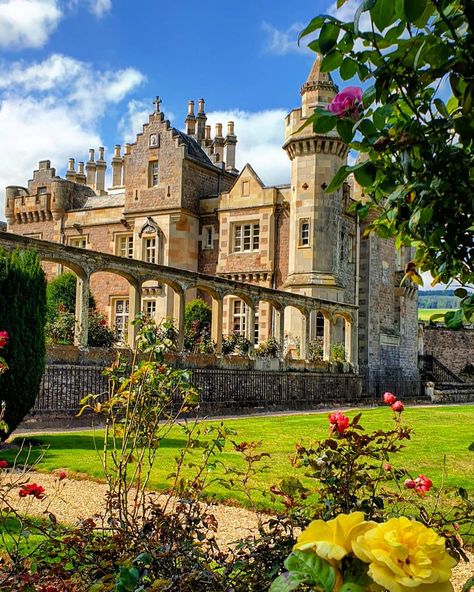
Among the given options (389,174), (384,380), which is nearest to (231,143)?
(384,380)

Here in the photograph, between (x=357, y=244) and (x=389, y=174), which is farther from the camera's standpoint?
(x=357, y=244)

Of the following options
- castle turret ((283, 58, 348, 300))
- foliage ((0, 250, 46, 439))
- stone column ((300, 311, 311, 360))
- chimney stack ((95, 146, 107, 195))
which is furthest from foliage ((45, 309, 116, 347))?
chimney stack ((95, 146, 107, 195))

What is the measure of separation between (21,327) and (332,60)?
879 cm

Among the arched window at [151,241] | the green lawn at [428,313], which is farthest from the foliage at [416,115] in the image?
the arched window at [151,241]

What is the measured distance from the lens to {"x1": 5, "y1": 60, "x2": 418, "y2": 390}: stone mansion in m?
26.9

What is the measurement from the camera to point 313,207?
27.0 metres

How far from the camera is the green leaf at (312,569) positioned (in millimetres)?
1185

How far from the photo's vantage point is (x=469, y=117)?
1866 mm

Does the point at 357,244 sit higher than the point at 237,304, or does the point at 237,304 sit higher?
the point at 357,244

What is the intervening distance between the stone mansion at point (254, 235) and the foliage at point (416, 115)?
22.3m

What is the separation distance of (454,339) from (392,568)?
44336 mm

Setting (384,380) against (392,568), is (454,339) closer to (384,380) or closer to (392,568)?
(384,380)

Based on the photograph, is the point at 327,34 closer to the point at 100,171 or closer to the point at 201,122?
the point at 201,122

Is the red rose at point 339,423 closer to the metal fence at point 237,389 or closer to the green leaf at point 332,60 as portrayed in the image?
the green leaf at point 332,60
